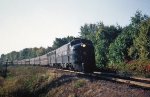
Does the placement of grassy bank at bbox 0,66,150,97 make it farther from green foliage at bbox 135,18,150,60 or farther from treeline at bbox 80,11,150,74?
green foliage at bbox 135,18,150,60

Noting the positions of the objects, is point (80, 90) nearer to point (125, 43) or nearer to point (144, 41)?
point (144, 41)

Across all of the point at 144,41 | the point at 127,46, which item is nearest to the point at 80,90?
the point at 144,41

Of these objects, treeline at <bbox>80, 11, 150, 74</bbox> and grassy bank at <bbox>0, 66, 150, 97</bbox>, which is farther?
treeline at <bbox>80, 11, 150, 74</bbox>

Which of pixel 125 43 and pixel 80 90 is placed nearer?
pixel 80 90

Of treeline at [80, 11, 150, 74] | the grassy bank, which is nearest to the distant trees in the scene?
treeline at [80, 11, 150, 74]

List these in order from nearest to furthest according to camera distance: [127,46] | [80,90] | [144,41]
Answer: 1. [80,90]
2. [144,41]
3. [127,46]

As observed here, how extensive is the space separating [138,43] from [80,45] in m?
12.5

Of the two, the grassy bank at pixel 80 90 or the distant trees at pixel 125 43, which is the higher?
the distant trees at pixel 125 43

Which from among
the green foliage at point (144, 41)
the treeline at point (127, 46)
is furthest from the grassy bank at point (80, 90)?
the green foliage at point (144, 41)

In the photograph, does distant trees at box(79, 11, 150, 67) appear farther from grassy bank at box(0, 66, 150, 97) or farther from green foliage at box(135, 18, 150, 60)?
grassy bank at box(0, 66, 150, 97)

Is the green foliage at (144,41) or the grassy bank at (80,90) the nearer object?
the grassy bank at (80,90)

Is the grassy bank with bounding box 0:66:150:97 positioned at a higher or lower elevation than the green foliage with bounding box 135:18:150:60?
lower

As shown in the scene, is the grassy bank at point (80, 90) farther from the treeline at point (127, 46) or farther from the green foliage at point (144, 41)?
the green foliage at point (144, 41)

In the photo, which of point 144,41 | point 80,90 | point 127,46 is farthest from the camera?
→ point 127,46
